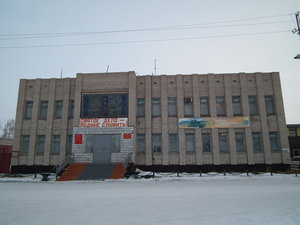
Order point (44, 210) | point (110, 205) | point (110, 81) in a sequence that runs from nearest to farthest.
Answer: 1. point (44, 210)
2. point (110, 205)
3. point (110, 81)

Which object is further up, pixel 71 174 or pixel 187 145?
pixel 187 145

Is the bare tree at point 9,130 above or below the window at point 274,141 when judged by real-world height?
above

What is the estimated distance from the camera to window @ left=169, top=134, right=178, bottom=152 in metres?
23.5

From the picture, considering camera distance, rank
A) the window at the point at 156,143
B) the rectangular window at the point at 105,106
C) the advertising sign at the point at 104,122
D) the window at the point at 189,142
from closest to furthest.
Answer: the advertising sign at the point at 104,122 < the rectangular window at the point at 105,106 < the window at the point at 189,142 < the window at the point at 156,143

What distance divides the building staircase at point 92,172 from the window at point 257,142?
14.5m

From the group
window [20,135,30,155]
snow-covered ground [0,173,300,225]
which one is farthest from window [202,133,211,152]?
window [20,135,30,155]

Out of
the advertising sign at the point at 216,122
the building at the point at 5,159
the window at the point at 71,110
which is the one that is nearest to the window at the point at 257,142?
the advertising sign at the point at 216,122

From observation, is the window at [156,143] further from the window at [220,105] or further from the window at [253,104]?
the window at [253,104]

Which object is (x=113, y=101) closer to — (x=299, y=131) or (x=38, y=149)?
(x=38, y=149)

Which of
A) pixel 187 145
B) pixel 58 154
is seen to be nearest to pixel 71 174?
pixel 58 154

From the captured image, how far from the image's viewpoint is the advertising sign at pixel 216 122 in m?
23.3

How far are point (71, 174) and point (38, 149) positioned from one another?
771 cm

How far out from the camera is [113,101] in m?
23.6

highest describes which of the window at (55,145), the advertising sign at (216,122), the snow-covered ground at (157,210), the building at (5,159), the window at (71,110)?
the window at (71,110)
